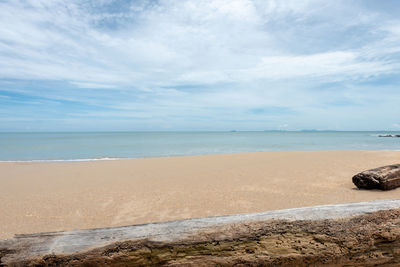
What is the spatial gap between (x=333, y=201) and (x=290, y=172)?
3728 mm

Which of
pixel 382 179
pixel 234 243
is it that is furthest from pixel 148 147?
pixel 234 243

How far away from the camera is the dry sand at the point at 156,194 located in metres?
5.55

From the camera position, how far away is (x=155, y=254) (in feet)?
7.15

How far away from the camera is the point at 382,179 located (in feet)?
21.2

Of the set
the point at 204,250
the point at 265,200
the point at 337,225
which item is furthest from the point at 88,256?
the point at 265,200

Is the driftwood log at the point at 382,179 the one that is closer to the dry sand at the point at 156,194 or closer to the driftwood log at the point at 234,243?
the dry sand at the point at 156,194

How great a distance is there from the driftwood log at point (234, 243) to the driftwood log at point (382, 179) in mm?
4887

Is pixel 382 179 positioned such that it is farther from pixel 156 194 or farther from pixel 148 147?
pixel 148 147

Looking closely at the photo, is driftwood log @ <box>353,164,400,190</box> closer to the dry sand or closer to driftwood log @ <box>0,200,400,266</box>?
the dry sand

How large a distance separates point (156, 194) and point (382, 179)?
6.07 metres

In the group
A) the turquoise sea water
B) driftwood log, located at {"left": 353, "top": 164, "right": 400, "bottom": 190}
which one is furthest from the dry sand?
the turquoise sea water

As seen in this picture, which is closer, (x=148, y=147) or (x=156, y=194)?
(x=156, y=194)

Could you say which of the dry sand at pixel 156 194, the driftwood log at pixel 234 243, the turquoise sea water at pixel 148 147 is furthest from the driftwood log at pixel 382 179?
the turquoise sea water at pixel 148 147

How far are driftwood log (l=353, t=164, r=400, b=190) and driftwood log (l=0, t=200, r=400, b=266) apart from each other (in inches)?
192
